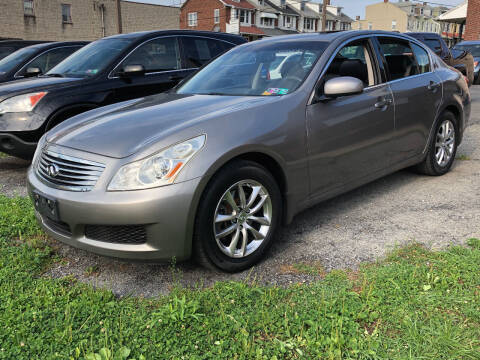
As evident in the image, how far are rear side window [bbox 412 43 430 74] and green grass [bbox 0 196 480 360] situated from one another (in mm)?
2500

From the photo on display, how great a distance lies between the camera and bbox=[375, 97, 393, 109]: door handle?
4037mm

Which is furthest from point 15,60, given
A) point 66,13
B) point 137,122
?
point 66,13

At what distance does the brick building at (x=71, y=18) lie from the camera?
3556cm

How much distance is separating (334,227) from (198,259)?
1.44 meters

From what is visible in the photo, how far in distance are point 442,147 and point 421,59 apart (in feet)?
3.32

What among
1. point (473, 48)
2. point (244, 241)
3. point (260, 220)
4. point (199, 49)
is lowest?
point (244, 241)

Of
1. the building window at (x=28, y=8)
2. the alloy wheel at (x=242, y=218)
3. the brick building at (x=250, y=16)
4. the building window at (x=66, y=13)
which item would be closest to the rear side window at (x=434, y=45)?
the alloy wheel at (x=242, y=218)

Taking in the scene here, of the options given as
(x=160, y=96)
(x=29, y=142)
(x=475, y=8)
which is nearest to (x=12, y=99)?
(x=29, y=142)

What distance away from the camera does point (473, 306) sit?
2.51 meters

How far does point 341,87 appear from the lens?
3.47 metres

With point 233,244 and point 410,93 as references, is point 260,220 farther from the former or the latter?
point 410,93

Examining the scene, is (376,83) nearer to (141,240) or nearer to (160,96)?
(160,96)

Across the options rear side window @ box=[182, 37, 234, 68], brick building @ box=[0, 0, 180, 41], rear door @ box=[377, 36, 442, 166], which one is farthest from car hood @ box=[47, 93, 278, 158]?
brick building @ box=[0, 0, 180, 41]

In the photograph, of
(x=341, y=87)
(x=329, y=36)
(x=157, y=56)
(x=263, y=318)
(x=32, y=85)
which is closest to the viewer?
(x=263, y=318)
